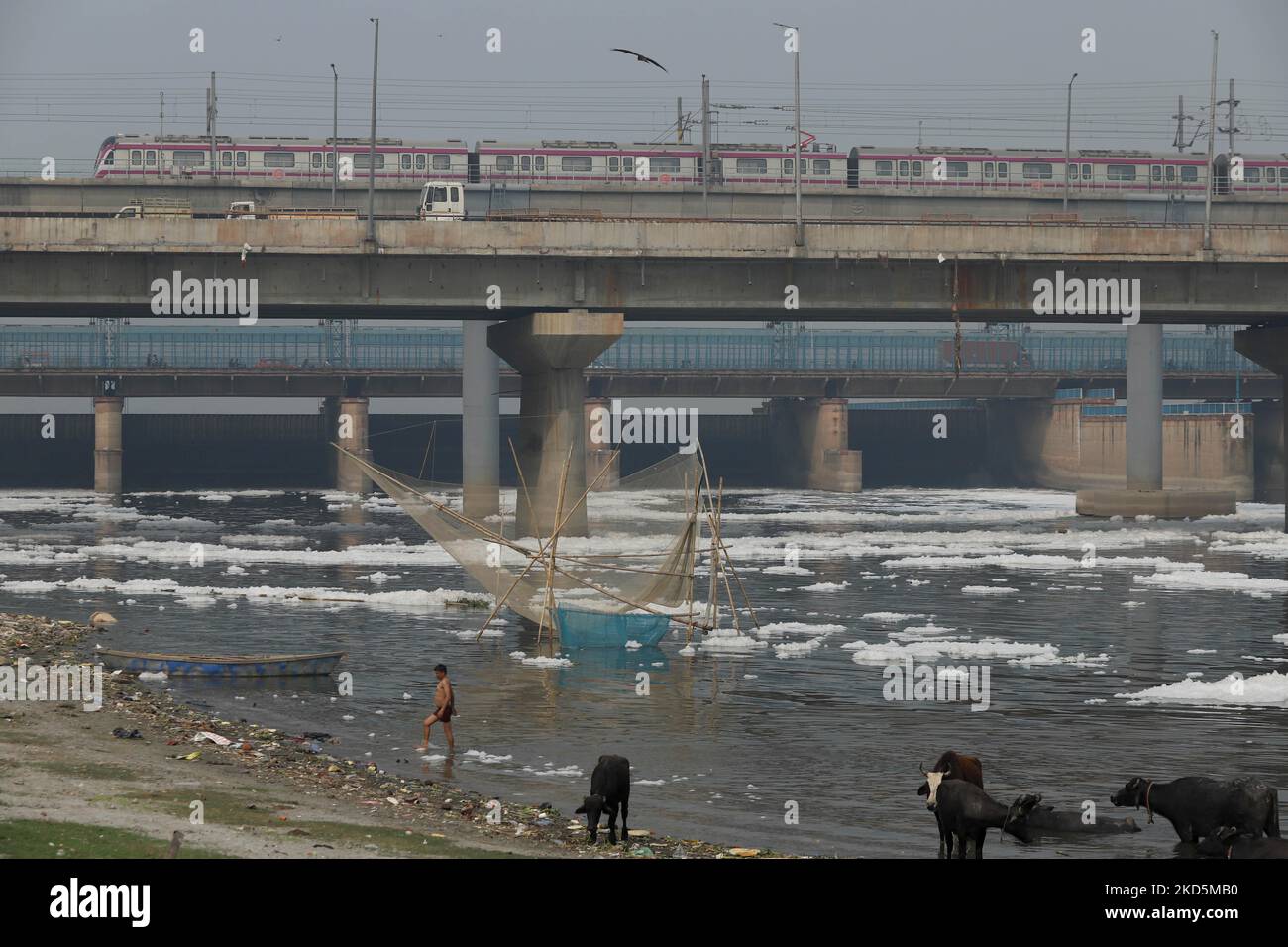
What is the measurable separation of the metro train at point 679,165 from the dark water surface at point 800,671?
94.3ft

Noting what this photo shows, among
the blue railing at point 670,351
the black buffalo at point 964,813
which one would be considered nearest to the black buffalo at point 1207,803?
the black buffalo at point 964,813

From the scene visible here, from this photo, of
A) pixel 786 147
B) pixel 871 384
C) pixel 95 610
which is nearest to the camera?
pixel 95 610

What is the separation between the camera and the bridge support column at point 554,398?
208 ft

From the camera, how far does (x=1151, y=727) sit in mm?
27812

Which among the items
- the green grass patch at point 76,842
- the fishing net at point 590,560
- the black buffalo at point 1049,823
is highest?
the fishing net at point 590,560

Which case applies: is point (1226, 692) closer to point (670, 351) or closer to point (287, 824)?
point (287, 824)

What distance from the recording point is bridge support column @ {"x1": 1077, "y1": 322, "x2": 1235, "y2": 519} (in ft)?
285

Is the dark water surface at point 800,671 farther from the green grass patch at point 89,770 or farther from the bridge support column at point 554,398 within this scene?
the bridge support column at point 554,398

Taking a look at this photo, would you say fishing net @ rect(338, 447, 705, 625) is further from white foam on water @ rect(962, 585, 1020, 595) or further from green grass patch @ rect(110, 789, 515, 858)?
green grass patch @ rect(110, 789, 515, 858)

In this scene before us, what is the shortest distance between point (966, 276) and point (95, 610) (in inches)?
1457

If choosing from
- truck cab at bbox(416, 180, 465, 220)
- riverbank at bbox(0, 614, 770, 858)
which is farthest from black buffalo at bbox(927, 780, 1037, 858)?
truck cab at bbox(416, 180, 465, 220)
